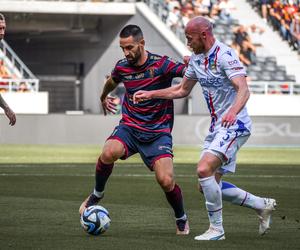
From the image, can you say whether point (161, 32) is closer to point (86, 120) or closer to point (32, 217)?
point (86, 120)

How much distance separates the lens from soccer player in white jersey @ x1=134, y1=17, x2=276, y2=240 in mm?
9219

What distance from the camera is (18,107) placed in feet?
129

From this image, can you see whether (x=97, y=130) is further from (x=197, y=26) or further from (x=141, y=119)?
(x=197, y=26)

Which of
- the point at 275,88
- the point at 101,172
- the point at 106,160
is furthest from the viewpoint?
the point at 275,88

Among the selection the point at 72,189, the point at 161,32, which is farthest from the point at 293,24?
the point at 72,189

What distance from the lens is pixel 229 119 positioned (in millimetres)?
8969

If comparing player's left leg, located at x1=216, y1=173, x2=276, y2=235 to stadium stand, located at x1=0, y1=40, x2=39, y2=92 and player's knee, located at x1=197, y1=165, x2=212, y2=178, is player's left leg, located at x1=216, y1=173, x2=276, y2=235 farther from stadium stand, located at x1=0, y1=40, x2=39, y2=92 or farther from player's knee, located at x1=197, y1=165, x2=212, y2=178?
stadium stand, located at x1=0, y1=40, x2=39, y2=92

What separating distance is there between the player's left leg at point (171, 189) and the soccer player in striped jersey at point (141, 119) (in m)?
0.01

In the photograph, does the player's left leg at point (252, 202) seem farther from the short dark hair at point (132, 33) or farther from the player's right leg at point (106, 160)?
the short dark hair at point (132, 33)

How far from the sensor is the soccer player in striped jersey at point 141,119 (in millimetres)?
10078

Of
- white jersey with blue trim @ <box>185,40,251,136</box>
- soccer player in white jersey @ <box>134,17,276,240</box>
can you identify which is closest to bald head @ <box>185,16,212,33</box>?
soccer player in white jersey @ <box>134,17,276,240</box>

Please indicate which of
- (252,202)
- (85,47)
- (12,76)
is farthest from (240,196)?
(85,47)

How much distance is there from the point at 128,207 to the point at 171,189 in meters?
2.89

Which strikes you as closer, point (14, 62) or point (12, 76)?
point (12, 76)
